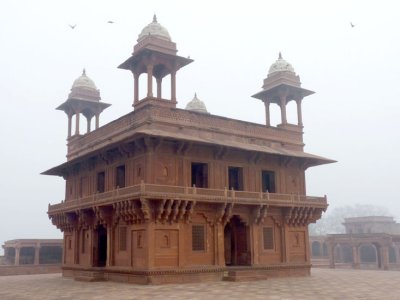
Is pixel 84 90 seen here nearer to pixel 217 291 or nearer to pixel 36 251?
pixel 36 251

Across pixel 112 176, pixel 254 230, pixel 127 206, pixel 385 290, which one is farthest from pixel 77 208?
pixel 385 290

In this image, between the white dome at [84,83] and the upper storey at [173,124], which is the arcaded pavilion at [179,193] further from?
the white dome at [84,83]

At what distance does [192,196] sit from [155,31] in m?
9.88

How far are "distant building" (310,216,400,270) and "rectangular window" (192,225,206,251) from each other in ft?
74.2

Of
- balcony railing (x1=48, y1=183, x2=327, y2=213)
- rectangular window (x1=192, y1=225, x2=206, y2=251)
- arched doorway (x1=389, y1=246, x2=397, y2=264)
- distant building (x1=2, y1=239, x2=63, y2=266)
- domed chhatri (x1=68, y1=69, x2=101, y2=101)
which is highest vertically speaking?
domed chhatri (x1=68, y1=69, x2=101, y2=101)

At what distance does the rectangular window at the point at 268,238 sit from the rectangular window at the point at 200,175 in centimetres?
496

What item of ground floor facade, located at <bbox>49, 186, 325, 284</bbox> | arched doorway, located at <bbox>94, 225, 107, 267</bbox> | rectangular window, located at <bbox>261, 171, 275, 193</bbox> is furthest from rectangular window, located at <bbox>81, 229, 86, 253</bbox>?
rectangular window, located at <bbox>261, 171, 275, 193</bbox>

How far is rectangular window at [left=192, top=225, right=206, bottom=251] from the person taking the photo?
80.5ft

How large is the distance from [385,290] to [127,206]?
12.4m

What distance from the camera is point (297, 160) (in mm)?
30000

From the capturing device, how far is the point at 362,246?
54.9 m

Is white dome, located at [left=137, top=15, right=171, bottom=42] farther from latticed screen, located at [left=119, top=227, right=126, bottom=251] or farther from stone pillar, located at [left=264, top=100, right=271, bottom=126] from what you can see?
latticed screen, located at [left=119, top=227, right=126, bottom=251]

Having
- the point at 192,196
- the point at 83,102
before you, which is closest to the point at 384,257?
the point at 192,196

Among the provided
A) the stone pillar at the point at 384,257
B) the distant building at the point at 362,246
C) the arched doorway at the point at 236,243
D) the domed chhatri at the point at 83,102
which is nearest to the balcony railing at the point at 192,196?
the arched doorway at the point at 236,243
